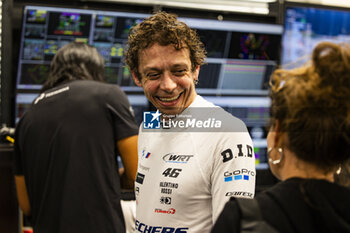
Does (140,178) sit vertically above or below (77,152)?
above

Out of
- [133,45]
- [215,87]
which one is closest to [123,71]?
[215,87]

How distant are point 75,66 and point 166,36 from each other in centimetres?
79

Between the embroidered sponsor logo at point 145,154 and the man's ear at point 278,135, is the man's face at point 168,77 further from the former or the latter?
the man's ear at point 278,135

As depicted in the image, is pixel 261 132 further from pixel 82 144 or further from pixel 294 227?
pixel 294 227

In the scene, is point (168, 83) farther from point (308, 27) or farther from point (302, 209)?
point (308, 27)

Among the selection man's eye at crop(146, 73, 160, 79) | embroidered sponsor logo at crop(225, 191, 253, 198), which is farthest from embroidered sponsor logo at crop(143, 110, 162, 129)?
embroidered sponsor logo at crop(225, 191, 253, 198)

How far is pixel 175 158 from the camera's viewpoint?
4.12ft

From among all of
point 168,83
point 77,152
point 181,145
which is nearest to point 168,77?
point 168,83

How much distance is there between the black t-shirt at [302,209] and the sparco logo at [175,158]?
40 cm

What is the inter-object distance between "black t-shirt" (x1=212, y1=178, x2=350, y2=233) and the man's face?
49 cm

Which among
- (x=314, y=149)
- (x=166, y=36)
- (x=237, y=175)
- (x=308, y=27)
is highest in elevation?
(x=308, y=27)

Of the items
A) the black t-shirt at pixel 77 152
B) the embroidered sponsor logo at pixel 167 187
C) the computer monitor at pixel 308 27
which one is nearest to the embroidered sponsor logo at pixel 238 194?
the embroidered sponsor logo at pixel 167 187

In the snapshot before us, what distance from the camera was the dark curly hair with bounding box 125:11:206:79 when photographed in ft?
4.18

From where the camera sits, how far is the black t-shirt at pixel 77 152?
5.93 ft
